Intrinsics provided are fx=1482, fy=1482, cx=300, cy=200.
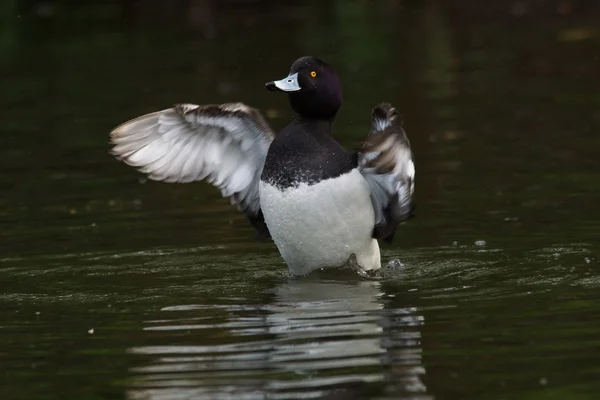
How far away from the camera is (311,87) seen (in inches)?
373

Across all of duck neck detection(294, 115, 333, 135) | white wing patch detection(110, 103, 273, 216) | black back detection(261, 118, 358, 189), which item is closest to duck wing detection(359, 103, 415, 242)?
black back detection(261, 118, 358, 189)

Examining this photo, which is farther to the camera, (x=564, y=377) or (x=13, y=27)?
(x=13, y=27)

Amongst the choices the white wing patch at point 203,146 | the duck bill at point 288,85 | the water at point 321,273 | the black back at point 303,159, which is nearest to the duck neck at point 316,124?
the black back at point 303,159

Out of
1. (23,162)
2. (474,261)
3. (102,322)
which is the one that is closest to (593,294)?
(474,261)

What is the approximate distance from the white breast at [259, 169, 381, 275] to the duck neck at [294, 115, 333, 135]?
0.39m

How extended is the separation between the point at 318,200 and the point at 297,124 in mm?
593

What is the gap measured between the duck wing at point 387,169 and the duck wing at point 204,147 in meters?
0.92

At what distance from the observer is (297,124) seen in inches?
370

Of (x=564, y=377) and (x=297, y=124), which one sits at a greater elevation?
(x=297, y=124)

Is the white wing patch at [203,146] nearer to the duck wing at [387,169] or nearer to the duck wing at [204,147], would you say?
the duck wing at [204,147]

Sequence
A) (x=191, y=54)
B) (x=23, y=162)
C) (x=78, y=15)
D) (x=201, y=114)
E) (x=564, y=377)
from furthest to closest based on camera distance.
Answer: (x=78, y=15), (x=191, y=54), (x=23, y=162), (x=201, y=114), (x=564, y=377)

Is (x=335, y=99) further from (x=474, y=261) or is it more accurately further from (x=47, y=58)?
(x=47, y=58)

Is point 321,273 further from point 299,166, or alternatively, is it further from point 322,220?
point 299,166

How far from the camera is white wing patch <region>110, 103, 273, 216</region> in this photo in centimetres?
972
